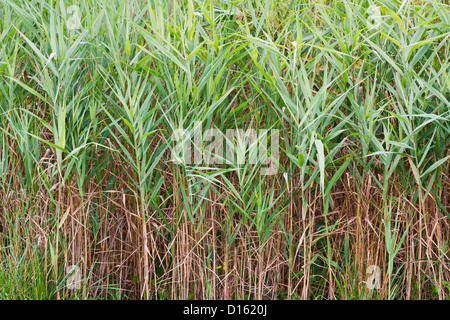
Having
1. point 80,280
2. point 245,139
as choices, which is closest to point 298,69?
point 245,139

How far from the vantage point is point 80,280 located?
7.86ft

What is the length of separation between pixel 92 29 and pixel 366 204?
6.00 ft

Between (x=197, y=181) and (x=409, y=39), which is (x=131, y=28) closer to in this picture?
(x=197, y=181)

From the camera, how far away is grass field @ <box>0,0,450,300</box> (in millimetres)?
2203
